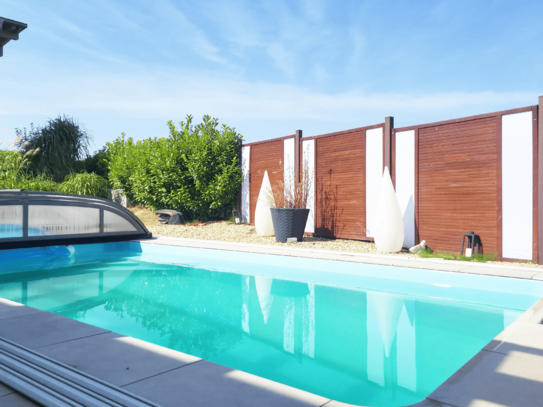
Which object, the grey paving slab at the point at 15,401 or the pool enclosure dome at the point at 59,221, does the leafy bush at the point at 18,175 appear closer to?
the pool enclosure dome at the point at 59,221

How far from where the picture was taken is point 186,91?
1037 cm

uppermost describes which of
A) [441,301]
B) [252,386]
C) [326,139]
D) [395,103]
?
[395,103]

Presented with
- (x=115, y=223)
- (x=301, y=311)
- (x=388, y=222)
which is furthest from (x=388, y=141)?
(x=115, y=223)

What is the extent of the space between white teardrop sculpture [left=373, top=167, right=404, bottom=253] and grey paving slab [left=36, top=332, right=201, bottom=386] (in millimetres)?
5555

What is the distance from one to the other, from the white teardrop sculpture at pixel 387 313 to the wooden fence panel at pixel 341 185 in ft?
12.2

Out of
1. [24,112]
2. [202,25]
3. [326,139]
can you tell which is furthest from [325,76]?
[24,112]

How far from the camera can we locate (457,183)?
23.1 feet

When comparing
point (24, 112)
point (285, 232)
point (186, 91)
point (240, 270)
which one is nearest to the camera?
point (240, 270)

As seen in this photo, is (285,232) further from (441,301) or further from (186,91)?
(186,91)

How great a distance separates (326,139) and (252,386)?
7.79 meters

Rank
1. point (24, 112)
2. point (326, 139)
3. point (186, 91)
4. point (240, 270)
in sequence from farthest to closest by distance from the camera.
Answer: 1. point (24, 112)
2. point (186, 91)
3. point (326, 139)
4. point (240, 270)

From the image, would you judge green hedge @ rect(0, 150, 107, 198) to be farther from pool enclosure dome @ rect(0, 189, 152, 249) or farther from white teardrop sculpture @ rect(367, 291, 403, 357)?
white teardrop sculpture @ rect(367, 291, 403, 357)

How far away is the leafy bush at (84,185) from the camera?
1204 cm

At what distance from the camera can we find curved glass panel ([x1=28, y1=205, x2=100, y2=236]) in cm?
746
